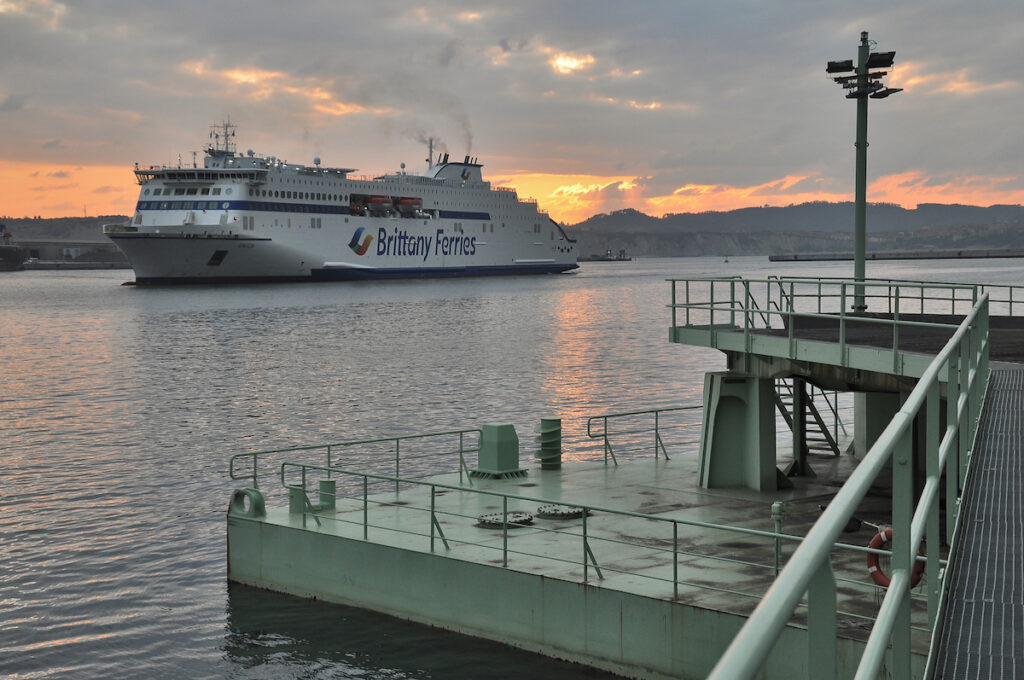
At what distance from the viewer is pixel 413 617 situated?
1516cm

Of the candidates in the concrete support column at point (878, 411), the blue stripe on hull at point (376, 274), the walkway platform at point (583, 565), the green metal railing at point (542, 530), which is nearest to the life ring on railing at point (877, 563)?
the walkway platform at point (583, 565)

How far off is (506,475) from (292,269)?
11661cm

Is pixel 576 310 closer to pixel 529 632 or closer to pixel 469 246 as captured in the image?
pixel 469 246

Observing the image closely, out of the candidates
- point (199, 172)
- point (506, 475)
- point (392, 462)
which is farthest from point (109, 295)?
point (506, 475)

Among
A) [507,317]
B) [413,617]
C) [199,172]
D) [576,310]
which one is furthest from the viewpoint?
[199,172]

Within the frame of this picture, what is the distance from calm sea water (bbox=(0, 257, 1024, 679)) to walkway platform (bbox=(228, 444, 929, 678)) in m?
0.41

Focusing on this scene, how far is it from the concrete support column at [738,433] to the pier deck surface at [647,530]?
0.31 m

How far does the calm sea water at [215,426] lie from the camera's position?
1556cm

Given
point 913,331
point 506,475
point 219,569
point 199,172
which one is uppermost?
point 199,172

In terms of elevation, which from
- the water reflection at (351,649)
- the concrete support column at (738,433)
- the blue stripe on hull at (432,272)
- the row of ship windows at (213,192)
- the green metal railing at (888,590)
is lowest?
the water reflection at (351,649)

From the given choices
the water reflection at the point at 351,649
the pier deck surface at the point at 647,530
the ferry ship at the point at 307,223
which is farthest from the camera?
the ferry ship at the point at 307,223

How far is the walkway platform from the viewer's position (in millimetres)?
12344

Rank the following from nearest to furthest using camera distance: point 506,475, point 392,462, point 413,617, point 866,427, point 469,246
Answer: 1. point 413,617
2. point 866,427
3. point 506,475
4. point 392,462
5. point 469,246

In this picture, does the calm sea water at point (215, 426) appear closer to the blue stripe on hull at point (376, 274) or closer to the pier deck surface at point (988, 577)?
the pier deck surface at point (988, 577)
